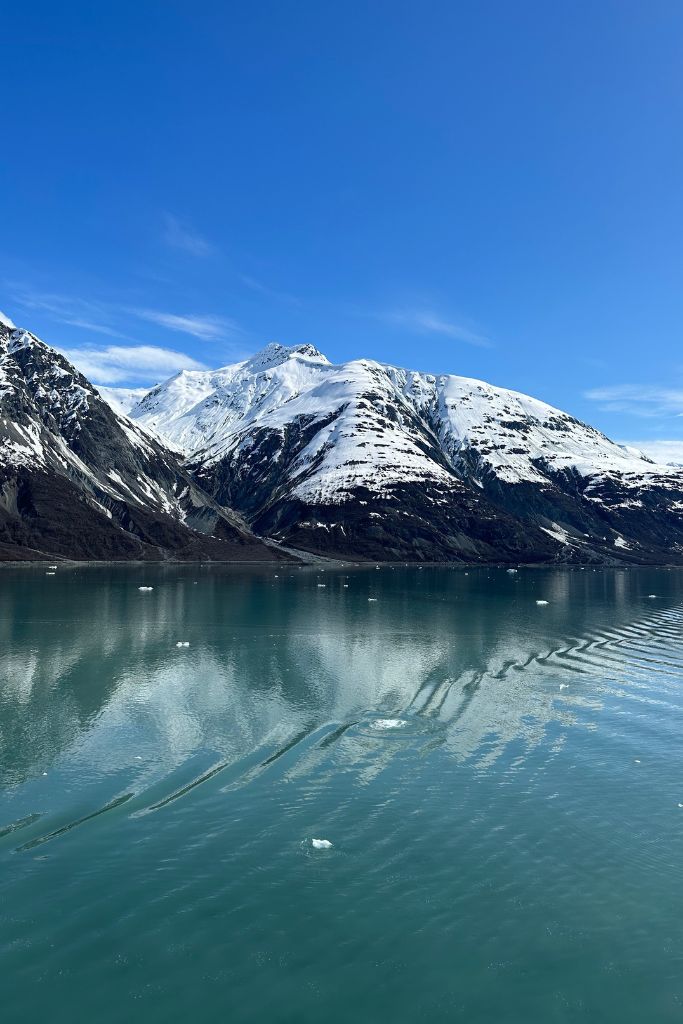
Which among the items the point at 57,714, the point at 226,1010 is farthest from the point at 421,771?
the point at 57,714

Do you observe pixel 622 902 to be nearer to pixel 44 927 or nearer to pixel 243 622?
pixel 44 927

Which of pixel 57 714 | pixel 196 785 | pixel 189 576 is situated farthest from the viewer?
pixel 189 576

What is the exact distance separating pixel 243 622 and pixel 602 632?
4876 centimetres

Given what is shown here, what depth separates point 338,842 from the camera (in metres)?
26.3

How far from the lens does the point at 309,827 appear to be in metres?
27.4

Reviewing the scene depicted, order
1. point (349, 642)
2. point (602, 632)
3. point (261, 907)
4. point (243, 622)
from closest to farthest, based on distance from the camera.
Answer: point (261, 907), point (349, 642), point (602, 632), point (243, 622)

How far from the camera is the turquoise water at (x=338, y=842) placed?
1802 centimetres

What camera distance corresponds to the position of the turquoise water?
18.0 m

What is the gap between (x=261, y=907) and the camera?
21.6m

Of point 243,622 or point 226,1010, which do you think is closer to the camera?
point 226,1010

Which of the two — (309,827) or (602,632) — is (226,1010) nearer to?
(309,827)

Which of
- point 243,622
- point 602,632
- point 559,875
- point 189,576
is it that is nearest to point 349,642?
point 243,622

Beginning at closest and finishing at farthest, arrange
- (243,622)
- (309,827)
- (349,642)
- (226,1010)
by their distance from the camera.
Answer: (226,1010)
(309,827)
(349,642)
(243,622)

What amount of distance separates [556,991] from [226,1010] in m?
8.92
